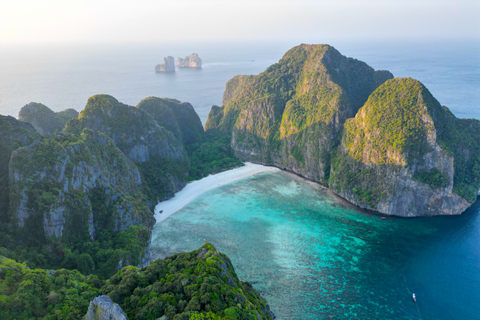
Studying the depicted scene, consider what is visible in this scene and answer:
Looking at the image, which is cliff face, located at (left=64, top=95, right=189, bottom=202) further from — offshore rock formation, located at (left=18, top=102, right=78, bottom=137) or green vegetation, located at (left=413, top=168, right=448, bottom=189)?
green vegetation, located at (left=413, top=168, right=448, bottom=189)

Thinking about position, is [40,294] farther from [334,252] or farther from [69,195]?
[334,252]

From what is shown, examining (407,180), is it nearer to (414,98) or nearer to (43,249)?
(414,98)

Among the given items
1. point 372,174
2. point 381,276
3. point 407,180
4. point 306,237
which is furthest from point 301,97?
point 381,276

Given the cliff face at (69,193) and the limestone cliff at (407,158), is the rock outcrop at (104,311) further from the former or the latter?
the limestone cliff at (407,158)

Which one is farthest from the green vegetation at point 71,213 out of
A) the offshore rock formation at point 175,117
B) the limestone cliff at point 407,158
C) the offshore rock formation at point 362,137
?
the limestone cliff at point 407,158

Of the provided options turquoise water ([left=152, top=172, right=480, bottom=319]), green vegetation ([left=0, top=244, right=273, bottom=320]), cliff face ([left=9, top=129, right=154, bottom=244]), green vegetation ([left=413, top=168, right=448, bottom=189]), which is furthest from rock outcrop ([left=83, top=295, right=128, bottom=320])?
green vegetation ([left=413, top=168, right=448, bottom=189])

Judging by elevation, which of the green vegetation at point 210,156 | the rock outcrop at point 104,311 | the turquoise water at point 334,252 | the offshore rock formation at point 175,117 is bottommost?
the turquoise water at point 334,252

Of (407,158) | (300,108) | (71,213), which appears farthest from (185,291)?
(300,108)

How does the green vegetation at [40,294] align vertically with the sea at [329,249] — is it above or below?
above

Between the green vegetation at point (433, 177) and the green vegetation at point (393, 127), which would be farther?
the green vegetation at point (393, 127)
